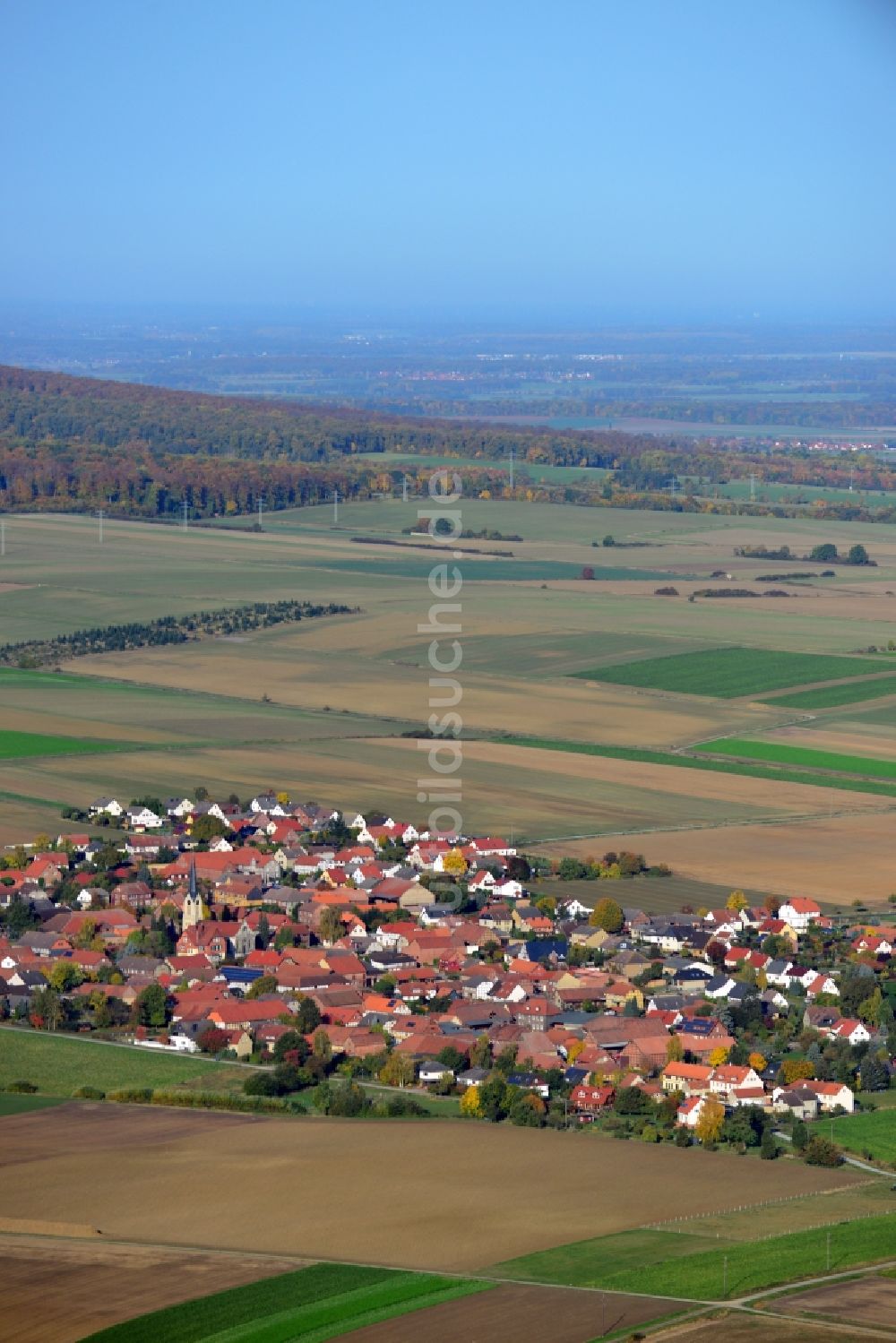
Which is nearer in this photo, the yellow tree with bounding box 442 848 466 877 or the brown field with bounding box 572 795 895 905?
the brown field with bounding box 572 795 895 905

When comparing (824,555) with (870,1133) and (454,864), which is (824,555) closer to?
(454,864)

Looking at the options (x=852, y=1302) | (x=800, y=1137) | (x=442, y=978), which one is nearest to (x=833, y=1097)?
(x=800, y=1137)

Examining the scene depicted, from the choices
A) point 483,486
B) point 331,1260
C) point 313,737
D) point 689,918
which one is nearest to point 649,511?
point 483,486

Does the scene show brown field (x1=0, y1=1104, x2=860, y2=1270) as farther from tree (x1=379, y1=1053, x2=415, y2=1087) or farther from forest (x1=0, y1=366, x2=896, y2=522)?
forest (x1=0, y1=366, x2=896, y2=522)

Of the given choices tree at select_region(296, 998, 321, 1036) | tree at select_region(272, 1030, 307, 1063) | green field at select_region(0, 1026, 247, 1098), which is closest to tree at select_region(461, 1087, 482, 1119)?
tree at select_region(272, 1030, 307, 1063)

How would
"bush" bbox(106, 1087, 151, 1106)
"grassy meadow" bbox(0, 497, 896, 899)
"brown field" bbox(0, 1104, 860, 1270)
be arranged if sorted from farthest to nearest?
1. "grassy meadow" bbox(0, 497, 896, 899)
2. "bush" bbox(106, 1087, 151, 1106)
3. "brown field" bbox(0, 1104, 860, 1270)

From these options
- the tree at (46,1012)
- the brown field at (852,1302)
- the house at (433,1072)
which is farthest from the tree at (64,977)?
the brown field at (852,1302)
